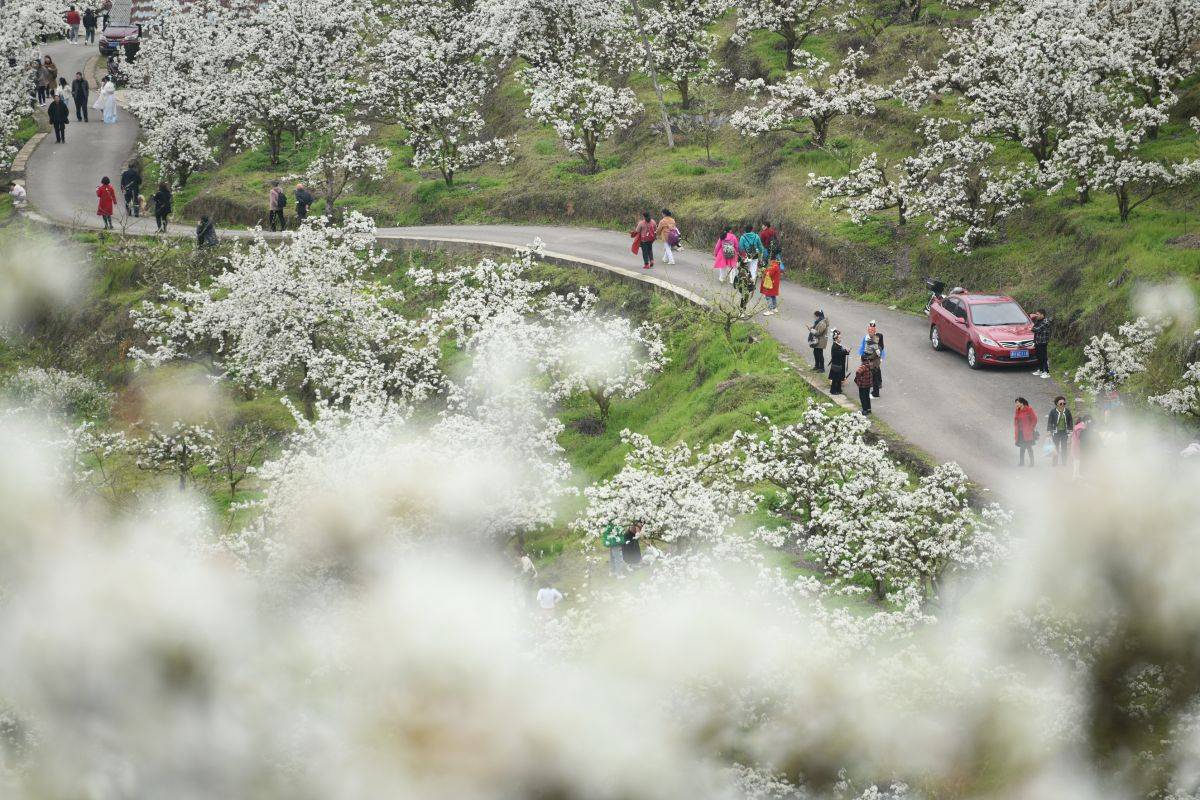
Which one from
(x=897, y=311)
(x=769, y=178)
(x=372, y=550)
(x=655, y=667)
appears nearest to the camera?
(x=655, y=667)

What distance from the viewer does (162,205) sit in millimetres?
50000

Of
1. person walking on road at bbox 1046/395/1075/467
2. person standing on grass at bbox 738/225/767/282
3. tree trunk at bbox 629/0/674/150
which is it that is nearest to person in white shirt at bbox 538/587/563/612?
person walking on road at bbox 1046/395/1075/467

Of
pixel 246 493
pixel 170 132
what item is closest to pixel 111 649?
pixel 246 493

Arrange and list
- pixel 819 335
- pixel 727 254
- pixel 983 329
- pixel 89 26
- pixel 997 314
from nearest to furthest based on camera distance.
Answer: pixel 819 335 → pixel 983 329 → pixel 997 314 → pixel 727 254 → pixel 89 26

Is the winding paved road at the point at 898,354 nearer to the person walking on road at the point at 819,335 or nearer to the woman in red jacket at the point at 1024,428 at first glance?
the woman in red jacket at the point at 1024,428

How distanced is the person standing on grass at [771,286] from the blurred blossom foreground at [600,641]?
867 centimetres

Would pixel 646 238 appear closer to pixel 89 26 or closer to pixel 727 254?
pixel 727 254

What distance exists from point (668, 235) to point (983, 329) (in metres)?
11.3

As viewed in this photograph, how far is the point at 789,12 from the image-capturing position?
50.8m

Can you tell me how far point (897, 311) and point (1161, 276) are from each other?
7.81 m

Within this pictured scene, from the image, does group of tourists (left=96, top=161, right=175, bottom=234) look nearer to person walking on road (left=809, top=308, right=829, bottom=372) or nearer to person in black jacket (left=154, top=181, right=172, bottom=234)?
person in black jacket (left=154, top=181, right=172, bottom=234)

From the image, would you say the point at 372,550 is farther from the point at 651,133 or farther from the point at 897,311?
the point at 651,133

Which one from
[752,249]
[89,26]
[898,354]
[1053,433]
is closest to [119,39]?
[89,26]

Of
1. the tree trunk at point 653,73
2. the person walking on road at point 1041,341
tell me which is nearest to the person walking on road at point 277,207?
the tree trunk at point 653,73
